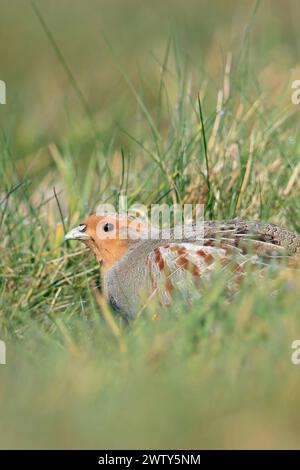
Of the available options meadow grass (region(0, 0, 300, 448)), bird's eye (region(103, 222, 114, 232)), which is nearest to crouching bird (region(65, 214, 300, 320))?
bird's eye (region(103, 222, 114, 232))

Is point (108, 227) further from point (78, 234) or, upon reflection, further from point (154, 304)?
point (154, 304)

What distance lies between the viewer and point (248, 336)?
10.9 ft

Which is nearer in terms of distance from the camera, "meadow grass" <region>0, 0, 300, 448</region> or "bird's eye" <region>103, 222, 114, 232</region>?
"meadow grass" <region>0, 0, 300, 448</region>

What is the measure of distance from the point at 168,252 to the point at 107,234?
1.41ft

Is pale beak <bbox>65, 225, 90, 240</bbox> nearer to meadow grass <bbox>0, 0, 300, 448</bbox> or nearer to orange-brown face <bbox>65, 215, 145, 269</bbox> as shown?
orange-brown face <bbox>65, 215, 145, 269</bbox>

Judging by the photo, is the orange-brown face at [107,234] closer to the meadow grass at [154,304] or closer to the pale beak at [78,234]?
the pale beak at [78,234]

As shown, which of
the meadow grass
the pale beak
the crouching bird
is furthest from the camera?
the pale beak

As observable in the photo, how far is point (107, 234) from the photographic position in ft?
15.3

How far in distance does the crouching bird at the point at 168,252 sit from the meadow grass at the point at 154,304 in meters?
0.15

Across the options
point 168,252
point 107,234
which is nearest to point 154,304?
point 168,252

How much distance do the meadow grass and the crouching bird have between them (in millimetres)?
146

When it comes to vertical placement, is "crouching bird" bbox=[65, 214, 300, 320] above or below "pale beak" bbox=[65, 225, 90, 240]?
below

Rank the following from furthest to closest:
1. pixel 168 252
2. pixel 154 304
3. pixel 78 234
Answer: pixel 78 234 → pixel 168 252 → pixel 154 304

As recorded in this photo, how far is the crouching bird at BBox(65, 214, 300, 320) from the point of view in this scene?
13.9 ft
